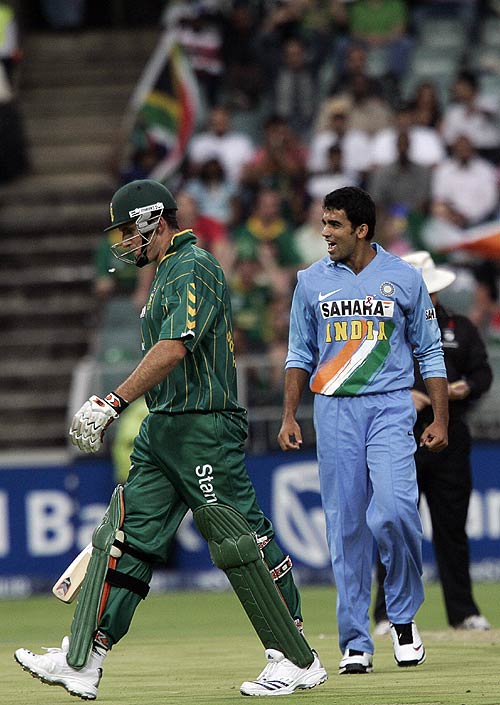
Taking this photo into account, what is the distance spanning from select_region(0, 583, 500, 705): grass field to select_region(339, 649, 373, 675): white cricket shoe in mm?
103

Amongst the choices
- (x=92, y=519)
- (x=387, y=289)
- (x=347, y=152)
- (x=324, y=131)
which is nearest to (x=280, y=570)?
(x=387, y=289)

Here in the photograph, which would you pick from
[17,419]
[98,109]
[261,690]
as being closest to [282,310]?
[17,419]

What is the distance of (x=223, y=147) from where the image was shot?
18.5m

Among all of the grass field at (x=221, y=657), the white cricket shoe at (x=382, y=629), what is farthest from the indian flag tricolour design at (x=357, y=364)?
the white cricket shoe at (x=382, y=629)

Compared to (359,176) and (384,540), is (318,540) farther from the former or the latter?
(384,540)

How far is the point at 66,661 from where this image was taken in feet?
22.8

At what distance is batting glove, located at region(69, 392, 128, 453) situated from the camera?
6.85 metres

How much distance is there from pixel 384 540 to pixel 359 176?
9876mm

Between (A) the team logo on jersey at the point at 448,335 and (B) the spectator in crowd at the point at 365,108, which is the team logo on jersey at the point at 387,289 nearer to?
(A) the team logo on jersey at the point at 448,335

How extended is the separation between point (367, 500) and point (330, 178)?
9.78 m

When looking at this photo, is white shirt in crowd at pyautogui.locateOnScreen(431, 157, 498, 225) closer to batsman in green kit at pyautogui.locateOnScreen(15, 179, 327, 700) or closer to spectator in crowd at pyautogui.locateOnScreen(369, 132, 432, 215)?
spectator in crowd at pyautogui.locateOnScreen(369, 132, 432, 215)

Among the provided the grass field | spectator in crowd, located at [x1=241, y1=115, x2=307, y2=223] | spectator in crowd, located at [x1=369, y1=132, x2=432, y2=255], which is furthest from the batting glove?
spectator in crowd, located at [x1=241, y1=115, x2=307, y2=223]

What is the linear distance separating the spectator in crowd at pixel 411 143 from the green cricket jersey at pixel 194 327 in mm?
10062

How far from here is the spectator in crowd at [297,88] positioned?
62.3 feet
